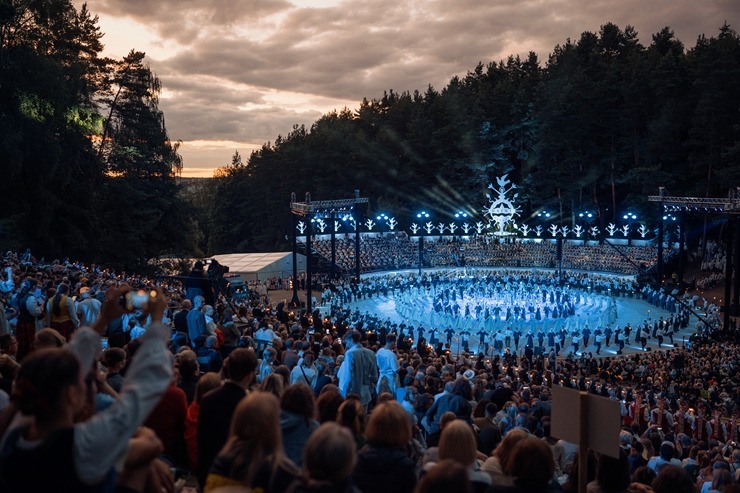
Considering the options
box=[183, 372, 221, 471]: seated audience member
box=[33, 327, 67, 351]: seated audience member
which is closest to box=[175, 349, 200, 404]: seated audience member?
box=[183, 372, 221, 471]: seated audience member

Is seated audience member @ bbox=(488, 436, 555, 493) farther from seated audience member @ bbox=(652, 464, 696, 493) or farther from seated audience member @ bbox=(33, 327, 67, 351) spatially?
seated audience member @ bbox=(33, 327, 67, 351)

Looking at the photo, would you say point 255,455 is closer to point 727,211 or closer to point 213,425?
point 213,425

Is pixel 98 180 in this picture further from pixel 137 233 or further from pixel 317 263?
pixel 317 263

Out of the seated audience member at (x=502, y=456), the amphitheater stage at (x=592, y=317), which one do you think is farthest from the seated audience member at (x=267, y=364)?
the amphitheater stage at (x=592, y=317)

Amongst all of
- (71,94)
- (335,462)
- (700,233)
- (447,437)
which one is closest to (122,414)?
(335,462)

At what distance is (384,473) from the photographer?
132 inches

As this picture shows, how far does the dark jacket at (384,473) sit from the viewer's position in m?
3.34

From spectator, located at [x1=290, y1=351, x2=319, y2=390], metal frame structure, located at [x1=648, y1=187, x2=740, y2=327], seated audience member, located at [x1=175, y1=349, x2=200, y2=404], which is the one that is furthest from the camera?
metal frame structure, located at [x1=648, y1=187, x2=740, y2=327]

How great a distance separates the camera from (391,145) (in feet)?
217

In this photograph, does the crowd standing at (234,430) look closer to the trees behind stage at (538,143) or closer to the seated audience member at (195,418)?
the seated audience member at (195,418)

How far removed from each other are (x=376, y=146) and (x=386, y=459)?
208 feet

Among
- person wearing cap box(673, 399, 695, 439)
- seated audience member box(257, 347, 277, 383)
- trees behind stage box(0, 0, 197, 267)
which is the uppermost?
trees behind stage box(0, 0, 197, 267)

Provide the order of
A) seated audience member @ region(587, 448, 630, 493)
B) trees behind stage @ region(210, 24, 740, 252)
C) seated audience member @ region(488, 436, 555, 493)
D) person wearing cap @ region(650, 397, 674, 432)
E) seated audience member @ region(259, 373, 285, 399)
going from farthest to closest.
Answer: trees behind stage @ region(210, 24, 740, 252)
person wearing cap @ region(650, 397, 674, 432)
seated audience member @ region(259, 373, 285, 399)
seated audience member @ region(587, 448, 630, 493)
seated audience member @ region(488, 436, 555, 493)

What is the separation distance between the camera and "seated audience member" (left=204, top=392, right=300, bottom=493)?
2.98 meters
